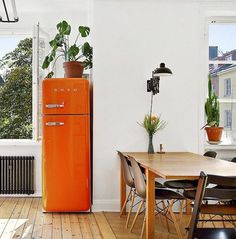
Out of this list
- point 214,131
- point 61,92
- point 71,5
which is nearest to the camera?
point 61,92

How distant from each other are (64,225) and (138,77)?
210 centimetres

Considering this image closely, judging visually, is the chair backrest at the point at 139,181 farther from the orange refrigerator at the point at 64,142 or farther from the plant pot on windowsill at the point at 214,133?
the plant pot on windowsill at the point at 214,133

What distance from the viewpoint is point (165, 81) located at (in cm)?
566

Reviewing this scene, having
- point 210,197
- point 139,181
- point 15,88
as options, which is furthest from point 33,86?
point 210,197

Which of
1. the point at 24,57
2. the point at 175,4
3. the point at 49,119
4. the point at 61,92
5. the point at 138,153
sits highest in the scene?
the point at 175,4

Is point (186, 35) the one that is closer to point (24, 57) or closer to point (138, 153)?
point (138, 153)

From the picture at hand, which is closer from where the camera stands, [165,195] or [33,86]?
[165,195]

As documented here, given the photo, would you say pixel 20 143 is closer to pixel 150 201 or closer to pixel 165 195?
pixel 165 195

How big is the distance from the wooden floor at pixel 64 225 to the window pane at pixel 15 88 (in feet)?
→ 4.74

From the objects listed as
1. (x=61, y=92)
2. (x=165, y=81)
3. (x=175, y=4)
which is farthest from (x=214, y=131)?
(x=61, y=92)

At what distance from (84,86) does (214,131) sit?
6.34 ft

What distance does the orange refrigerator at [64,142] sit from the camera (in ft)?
17.6

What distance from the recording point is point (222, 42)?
623 centimetres

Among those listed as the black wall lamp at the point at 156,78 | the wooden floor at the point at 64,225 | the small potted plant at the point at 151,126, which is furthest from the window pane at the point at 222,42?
the wooden floor at the point at 64,225
